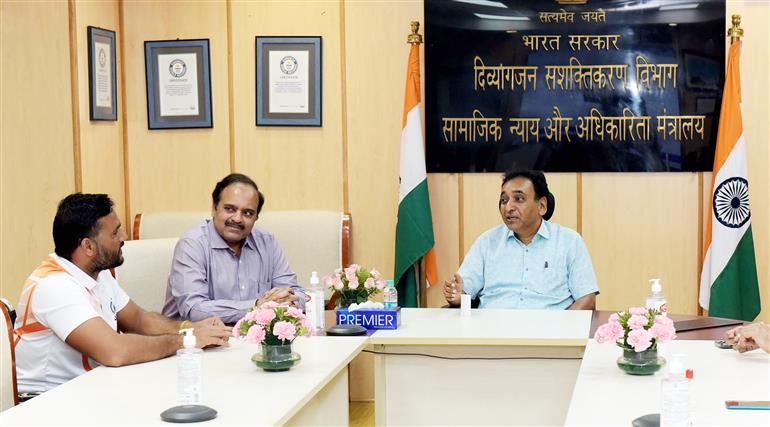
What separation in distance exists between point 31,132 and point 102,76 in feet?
2.82

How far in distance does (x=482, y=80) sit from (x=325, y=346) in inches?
110

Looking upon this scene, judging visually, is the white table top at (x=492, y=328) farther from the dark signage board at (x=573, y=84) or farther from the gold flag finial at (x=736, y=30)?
the gold flag finial at (x=736, y=30)

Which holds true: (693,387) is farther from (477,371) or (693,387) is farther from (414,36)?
(414,36)

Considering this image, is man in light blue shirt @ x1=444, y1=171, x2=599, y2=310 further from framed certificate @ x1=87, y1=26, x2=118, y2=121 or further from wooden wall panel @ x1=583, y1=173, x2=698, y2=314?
framed certificate @ x1=87, y1=26, x2=118, y2=121

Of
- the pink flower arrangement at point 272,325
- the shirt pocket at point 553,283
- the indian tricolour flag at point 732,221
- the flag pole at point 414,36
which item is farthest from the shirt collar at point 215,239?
the indian tricolour flag at point 732,221

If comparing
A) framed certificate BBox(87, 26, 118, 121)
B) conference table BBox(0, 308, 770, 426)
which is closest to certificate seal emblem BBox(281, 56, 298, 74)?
framed certificate BBox(87, 26, 118, 121)

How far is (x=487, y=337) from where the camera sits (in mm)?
3689

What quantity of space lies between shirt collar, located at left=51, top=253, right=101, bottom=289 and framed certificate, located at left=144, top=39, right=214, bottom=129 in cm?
287

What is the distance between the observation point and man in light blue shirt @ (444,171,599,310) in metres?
4.49

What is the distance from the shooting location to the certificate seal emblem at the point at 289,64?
235 inches

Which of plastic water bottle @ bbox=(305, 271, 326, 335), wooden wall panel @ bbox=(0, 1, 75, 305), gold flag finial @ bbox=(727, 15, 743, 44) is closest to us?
plastic water bottle @ bbox=(305, 271, 326, 335)

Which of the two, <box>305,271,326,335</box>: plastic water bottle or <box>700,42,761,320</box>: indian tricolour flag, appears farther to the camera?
<box>700,42,761,320</box>: indian tricolour flag

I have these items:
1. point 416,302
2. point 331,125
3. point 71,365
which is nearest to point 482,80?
point 331,125

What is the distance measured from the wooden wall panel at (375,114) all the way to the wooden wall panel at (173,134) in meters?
0.85
